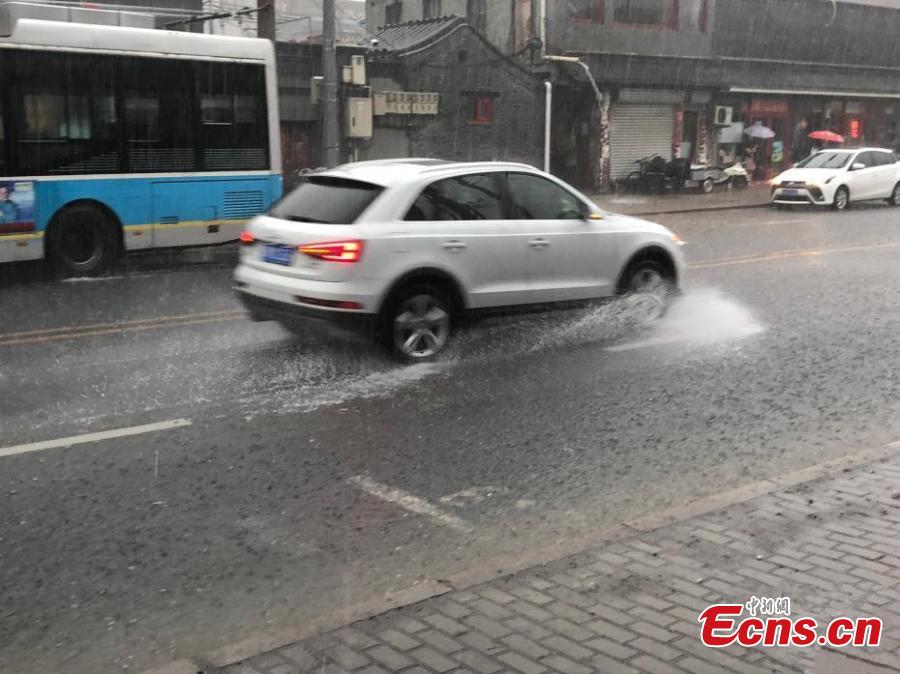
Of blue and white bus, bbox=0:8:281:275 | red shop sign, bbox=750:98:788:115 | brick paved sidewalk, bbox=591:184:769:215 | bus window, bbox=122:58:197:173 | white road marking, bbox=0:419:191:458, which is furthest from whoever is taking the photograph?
red shop sign, bbox=750:98:788:115

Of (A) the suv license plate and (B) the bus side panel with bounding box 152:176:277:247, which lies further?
(B) the bus side panel with bounding box 152:176:277:247

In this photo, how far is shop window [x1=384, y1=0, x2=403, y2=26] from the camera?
37.0 m

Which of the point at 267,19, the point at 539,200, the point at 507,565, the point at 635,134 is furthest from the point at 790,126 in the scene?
the point at 507,565

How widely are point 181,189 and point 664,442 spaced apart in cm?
926

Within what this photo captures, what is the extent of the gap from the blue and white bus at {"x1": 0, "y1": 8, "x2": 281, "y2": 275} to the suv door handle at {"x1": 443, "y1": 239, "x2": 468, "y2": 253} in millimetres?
6565

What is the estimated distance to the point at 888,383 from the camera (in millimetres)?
8000

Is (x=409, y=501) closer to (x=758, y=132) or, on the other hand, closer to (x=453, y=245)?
(x=453, y=245)

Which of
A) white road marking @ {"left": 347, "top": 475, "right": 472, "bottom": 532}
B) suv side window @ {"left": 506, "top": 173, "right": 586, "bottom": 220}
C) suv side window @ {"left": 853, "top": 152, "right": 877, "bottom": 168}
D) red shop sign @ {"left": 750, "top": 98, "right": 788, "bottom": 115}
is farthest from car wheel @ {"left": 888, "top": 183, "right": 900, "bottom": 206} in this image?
white road marking @ {"left": 347, "top": 475, "right": 472, "bottom": 532}

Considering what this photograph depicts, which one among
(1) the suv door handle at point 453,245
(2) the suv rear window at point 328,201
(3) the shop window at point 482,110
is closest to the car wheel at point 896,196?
(3) the shop window at point 482,110

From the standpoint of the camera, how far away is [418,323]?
8266mm

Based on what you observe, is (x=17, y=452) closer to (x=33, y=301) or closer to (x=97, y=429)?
(x=97, y=429)

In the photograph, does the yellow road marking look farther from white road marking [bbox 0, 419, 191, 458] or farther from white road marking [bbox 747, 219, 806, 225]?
white road marking [bbox 0, 419, 191, 458]

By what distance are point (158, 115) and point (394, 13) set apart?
25.7 m

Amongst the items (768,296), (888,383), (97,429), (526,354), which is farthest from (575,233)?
(97,429)
